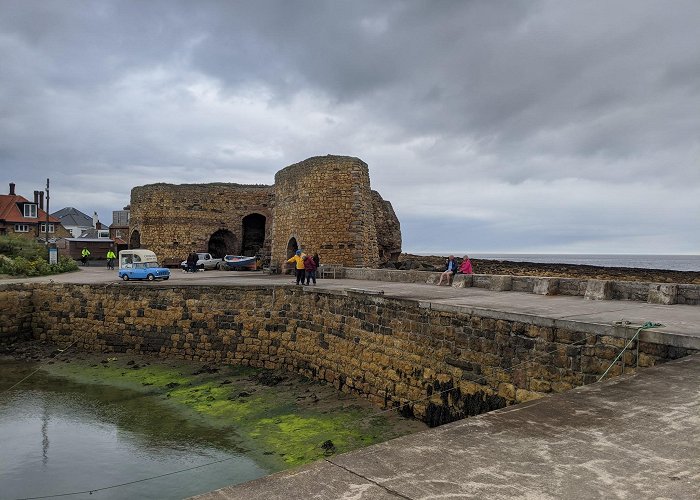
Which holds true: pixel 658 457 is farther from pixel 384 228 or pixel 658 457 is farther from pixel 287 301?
pixel 384 228

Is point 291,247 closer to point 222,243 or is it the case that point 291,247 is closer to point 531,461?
point 222,243

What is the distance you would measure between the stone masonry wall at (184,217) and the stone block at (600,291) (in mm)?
22692

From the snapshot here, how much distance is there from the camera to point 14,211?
50.4 m

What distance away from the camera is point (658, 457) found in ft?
10.2

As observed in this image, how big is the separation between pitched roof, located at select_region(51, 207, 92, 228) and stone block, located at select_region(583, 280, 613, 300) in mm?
63360

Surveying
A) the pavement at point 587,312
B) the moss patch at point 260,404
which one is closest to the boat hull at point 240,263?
the moss patch at point 260,404

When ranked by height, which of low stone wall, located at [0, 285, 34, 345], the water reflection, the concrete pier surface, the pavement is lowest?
the water reflection

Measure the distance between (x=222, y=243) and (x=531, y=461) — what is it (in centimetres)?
3241

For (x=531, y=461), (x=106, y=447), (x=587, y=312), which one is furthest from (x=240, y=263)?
(x=531, y=461)

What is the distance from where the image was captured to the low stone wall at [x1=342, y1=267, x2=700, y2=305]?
32.6 ft

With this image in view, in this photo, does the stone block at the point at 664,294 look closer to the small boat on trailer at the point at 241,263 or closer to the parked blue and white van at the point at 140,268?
the parked blue and white van at the point at 140,268

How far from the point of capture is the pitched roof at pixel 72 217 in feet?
201

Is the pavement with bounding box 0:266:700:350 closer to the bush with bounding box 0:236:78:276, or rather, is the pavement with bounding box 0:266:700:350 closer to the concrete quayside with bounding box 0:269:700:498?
the concrete quayside with bounding box 0:269:700:498

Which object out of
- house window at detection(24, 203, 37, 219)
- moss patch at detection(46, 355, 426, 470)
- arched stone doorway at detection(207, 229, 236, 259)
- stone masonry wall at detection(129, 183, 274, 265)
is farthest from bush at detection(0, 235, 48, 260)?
house window at detection(24, 203, 37, 219)
